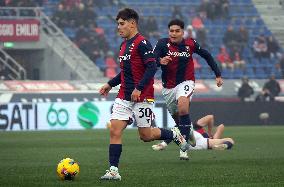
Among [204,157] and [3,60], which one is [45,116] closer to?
[3,60]

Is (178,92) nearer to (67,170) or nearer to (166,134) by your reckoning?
(166,134)

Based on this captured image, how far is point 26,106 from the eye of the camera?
3084 cm

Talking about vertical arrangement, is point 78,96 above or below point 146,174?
above

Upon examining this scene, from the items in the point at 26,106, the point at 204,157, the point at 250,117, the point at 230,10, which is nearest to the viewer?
the point at 204,157

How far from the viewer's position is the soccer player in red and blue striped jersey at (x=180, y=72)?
15992 mm

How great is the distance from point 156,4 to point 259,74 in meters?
5.86

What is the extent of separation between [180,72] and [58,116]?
15.6 metres

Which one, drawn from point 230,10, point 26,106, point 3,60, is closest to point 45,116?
point 26,106

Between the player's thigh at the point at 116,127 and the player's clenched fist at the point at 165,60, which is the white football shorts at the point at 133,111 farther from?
the player's clenched fist at the point at 165,60

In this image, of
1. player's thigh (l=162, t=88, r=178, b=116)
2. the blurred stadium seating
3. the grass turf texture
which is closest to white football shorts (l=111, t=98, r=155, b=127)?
the grass turf texture

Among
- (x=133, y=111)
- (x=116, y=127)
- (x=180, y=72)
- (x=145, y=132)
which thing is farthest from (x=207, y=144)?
(x=116, y=127)

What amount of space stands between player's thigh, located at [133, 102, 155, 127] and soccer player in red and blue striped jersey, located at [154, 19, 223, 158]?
3.80 metres

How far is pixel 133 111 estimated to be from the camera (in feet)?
39.3

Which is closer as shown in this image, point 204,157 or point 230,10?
point 204,157
